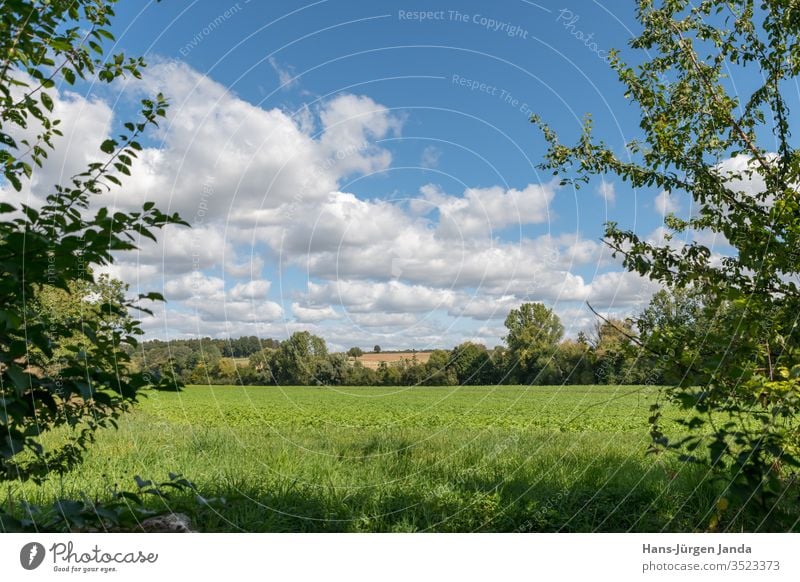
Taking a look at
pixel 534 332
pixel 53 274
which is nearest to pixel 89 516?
pixel 53 274

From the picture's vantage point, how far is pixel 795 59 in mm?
4051

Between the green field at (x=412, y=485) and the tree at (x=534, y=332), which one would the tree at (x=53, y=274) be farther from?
the tree at (x=534, y=332)

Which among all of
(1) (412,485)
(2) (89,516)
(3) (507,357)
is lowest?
(1) (412,485)

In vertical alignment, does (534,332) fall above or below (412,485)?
above

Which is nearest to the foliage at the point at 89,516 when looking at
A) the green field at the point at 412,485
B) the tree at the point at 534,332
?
the green field at the point at 412,485

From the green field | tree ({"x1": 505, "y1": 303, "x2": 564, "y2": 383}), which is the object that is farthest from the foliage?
tree ({"x1": 505, "y1": 303, "x2": 564, "y2": 383})

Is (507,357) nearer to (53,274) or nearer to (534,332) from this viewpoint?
(534,332)

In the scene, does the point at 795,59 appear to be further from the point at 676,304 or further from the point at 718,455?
the point at 718,455

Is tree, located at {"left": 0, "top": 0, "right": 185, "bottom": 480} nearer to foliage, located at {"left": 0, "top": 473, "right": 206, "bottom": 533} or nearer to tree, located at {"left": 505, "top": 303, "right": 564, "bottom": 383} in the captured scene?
foliage, located at {"left": 0, "top": 473, "right": 206, "bottom": 533}

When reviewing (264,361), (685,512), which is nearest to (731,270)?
(685,512)

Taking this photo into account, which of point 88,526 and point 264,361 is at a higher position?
point 264,361

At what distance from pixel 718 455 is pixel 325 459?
3.61 m

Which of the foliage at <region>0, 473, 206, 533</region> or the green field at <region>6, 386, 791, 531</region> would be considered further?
the green field at <region>6, 386, 791, 531</region>

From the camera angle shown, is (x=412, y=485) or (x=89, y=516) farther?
(x=412, y=485)
